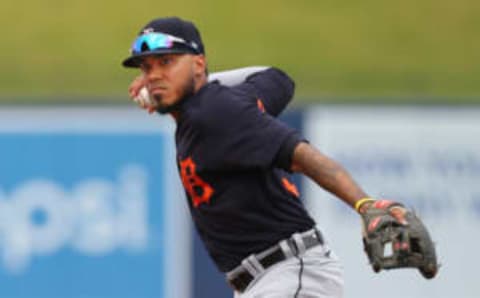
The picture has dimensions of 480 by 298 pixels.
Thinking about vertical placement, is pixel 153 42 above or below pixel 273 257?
Answer: above

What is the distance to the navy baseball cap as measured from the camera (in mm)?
5191

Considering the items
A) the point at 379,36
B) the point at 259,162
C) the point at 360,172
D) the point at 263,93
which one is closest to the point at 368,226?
the point at 259,162

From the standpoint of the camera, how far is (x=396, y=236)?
4582 millimetres

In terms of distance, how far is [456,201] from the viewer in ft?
31.1

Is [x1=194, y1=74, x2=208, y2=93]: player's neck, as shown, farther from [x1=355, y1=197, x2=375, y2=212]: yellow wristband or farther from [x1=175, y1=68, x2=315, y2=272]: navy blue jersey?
[x1=355, y1=197, x2=375, y2=212]: yellow wristband

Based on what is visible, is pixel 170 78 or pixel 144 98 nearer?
pixel 170 78

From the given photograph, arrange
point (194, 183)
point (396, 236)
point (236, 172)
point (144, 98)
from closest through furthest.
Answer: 1. point (396, 236)
2. point (236, 172)
3. point (194, 183)
4. point (144, 98)

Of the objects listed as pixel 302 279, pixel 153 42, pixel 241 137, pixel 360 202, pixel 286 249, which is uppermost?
pixel 153 42

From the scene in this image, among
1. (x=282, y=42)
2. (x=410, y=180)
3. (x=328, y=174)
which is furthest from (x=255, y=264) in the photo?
(x=282, y=42)

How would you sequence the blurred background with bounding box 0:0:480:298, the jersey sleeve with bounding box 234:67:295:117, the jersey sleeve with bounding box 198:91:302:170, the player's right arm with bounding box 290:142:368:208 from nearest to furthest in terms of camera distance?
the player's right arm with bounding box 290:142:368:208, the jersey sleeve with bounding box 198:91:302:170, the jersey sleeve with bounding box 234:67:295:117, the blurred background with bounding box 0:0:480:298

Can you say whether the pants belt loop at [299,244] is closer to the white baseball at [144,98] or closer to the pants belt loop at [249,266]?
the pants belt loop at [249,266]

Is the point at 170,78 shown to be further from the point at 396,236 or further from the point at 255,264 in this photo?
the point at 396,236

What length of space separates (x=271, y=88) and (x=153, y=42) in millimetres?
722

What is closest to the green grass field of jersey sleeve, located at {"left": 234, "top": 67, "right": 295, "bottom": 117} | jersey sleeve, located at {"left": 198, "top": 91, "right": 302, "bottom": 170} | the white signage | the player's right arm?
the white signage
